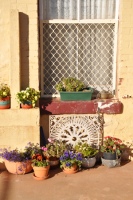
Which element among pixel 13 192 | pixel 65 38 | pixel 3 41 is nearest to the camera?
pixel 13 192

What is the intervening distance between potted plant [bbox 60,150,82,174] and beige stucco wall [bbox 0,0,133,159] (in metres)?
0.66

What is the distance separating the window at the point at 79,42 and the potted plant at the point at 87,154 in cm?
127

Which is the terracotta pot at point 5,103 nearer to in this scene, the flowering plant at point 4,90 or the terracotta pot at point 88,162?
the flowering plant at point 4,90

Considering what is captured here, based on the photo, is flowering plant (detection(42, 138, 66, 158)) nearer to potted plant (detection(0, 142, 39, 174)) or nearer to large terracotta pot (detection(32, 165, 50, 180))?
potted plant (detection(0, 142, 39, 174))

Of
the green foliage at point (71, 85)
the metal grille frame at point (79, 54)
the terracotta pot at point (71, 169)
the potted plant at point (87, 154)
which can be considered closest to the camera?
the terracotta pot at point (71, 169)

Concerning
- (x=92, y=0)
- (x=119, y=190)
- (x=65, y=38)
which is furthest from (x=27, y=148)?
(x=92, y=0)

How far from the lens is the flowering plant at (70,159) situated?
5164mm

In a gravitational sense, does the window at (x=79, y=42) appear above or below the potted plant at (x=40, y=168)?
above

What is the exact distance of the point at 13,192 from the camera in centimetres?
462

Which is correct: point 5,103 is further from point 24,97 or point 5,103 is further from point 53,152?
point 53,152

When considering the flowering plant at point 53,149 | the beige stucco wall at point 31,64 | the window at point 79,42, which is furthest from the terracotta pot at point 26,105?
the flowering plant at point 53,149

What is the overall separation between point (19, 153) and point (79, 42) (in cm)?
250

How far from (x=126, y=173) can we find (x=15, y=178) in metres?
2.01

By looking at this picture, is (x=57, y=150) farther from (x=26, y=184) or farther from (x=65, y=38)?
(x=65, y=38)
